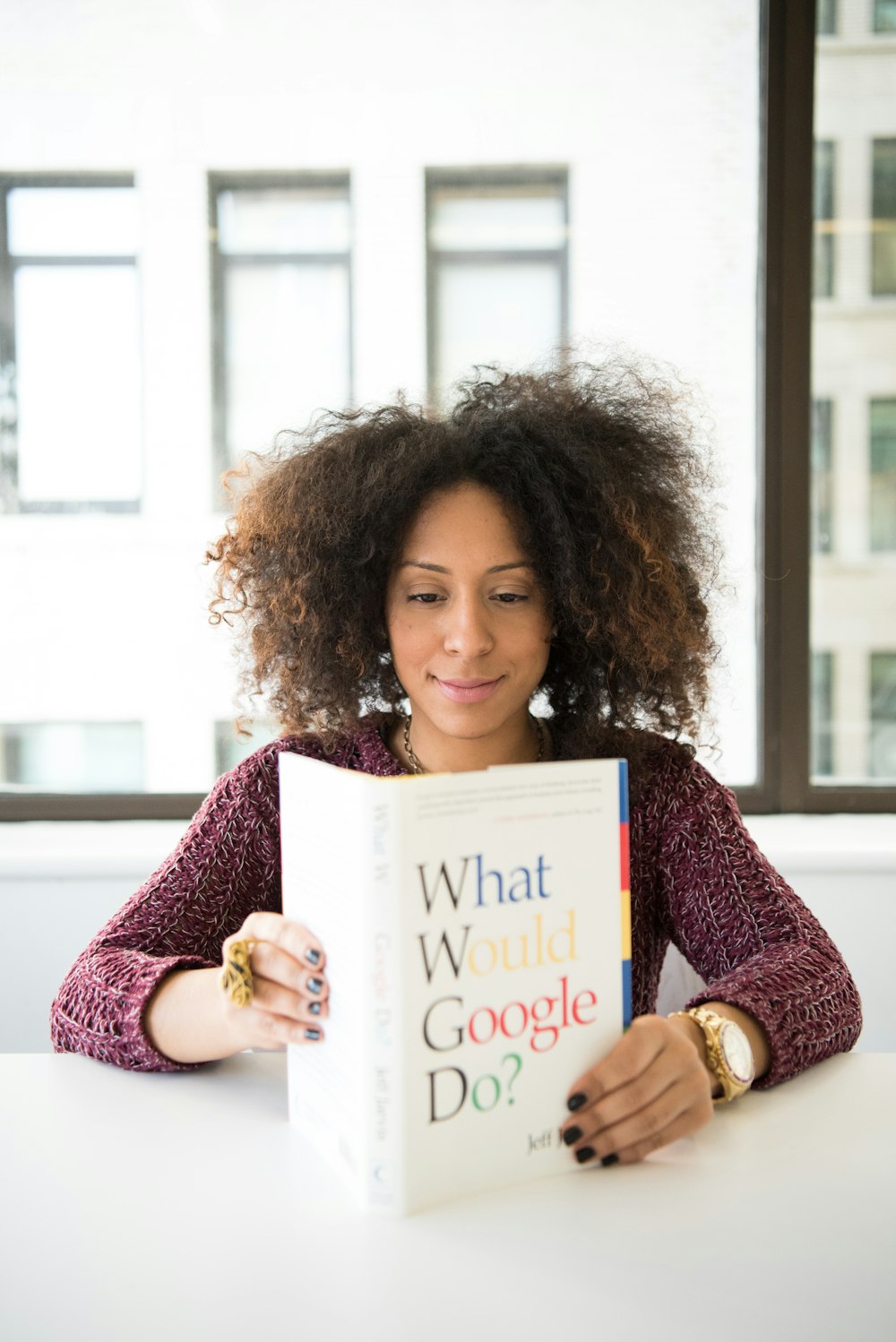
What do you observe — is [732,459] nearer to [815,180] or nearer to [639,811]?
[815,180]

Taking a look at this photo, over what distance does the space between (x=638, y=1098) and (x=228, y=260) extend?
2.19 meters

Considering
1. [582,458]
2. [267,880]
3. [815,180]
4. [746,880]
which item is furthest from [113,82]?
[746,880]

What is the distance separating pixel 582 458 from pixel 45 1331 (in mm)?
978

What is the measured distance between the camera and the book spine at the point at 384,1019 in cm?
67

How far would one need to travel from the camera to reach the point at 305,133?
2363 mm

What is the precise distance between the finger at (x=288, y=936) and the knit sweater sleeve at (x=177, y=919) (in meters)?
0.20

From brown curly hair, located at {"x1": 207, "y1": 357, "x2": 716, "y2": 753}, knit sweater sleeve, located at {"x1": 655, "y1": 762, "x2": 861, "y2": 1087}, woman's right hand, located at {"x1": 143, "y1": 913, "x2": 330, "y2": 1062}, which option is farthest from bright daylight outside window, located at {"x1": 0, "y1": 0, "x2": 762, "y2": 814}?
woman's right hand, located at {"x1": 143, "y1": 913, "x2": 330, "y2": 1062}

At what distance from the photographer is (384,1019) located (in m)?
0.68

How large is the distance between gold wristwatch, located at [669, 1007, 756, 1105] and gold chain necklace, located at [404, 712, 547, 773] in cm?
50

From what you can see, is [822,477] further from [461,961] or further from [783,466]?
[461,961]

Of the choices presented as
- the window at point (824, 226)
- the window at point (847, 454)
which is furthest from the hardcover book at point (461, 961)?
the window at point (824, 226)

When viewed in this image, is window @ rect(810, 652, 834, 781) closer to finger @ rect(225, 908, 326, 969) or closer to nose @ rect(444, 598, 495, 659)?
nose @ rect(444, 598, 495, 659)

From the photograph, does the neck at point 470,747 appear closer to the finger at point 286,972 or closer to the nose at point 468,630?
the nose at point 468,630

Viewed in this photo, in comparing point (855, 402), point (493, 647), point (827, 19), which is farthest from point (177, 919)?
point (827, 19)
